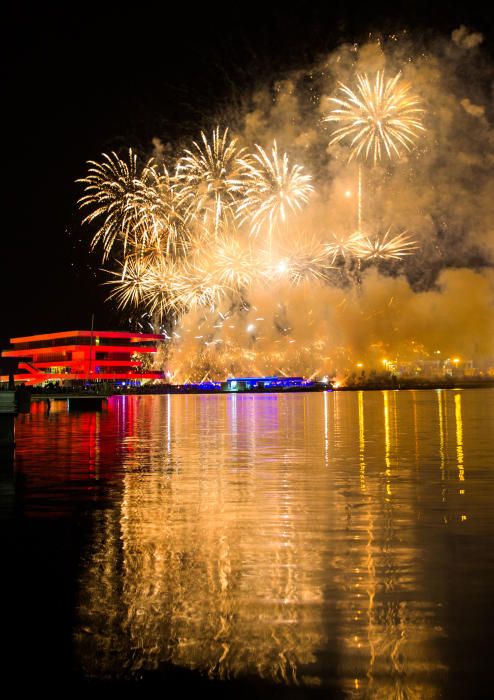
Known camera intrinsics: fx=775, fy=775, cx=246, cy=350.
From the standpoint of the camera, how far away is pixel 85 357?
120250 millimetres

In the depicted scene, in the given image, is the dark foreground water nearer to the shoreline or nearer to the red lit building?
the shoreline

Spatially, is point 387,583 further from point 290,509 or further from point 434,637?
point 290,509

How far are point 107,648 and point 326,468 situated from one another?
11.8m

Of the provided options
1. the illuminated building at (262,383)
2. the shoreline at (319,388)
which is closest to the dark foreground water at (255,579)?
the shoreline at (319,388)

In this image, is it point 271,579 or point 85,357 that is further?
point 85,357

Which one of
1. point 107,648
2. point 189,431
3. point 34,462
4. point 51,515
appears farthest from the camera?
point 189,431

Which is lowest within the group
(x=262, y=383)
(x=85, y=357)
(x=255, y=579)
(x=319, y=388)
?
(x=255, y=579)

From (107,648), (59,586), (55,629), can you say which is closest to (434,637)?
(107,648)

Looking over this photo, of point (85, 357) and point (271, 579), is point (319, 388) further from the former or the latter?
point (271, 579)

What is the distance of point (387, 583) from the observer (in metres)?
7.36

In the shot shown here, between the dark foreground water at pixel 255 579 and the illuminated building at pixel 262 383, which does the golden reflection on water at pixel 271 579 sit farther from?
the illuminated building at pixel 262 383

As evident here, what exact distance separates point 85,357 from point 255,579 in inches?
4546

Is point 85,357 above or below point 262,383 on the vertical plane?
above

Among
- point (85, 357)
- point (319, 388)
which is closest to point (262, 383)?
point (319, 388)
